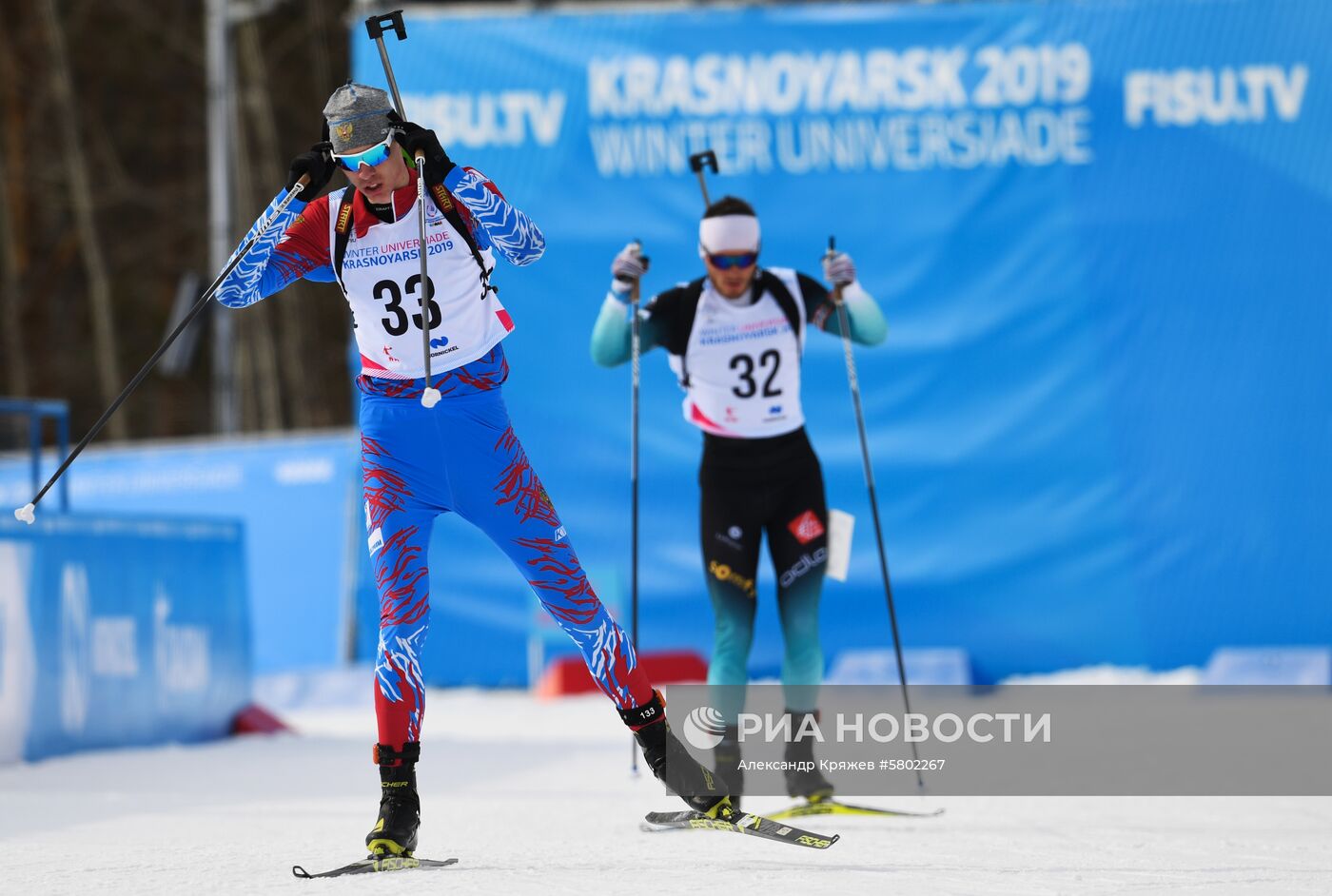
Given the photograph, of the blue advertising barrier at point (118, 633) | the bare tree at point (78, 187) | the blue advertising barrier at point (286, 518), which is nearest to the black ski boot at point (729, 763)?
the blue advertising barrier at point (118, 633)

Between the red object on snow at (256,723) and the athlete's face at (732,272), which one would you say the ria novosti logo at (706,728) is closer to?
the athlete's face at (732,272)

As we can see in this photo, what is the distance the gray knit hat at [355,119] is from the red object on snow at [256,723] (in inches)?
215

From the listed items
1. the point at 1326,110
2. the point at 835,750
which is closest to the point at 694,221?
the point at 1326,110

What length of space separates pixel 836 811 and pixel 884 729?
4.65 feet

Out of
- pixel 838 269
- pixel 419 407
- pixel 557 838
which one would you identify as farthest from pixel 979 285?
pixel 419 407

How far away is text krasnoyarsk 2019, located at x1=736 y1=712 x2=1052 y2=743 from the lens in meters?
5.98

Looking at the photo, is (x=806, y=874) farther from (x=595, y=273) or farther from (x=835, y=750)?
(x=595, y=273)

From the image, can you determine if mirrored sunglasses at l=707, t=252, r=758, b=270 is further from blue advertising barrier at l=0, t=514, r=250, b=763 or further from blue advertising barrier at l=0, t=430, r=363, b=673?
→ blue advertising barrier at l=0, t=430, r=363, b=673

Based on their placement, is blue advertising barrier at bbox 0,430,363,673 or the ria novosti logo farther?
blue advertising barrier at bbox 0,430,363,673

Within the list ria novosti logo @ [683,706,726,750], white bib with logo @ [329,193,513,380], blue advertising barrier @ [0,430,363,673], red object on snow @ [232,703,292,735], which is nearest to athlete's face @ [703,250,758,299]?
ria novosti logo @ [683,706,726,750]

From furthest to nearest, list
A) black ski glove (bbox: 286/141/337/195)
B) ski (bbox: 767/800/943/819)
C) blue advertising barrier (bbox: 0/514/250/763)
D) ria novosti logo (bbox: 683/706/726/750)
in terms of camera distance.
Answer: blue advertising barrier (bbox: 0/514/250/763)
ria novosti logo (bbox: 683/706/726/750)
ski (bbox: 767/800/943/819)
black ski glove (bbox: 286/141/337/195)

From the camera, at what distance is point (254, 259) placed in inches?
180

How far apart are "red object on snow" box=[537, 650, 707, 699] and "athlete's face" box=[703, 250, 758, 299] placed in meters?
4.79

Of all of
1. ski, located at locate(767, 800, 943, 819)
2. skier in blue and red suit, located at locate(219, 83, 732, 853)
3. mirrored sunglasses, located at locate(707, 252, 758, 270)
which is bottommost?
ski, located at locate(767, 800, 943, 819)
